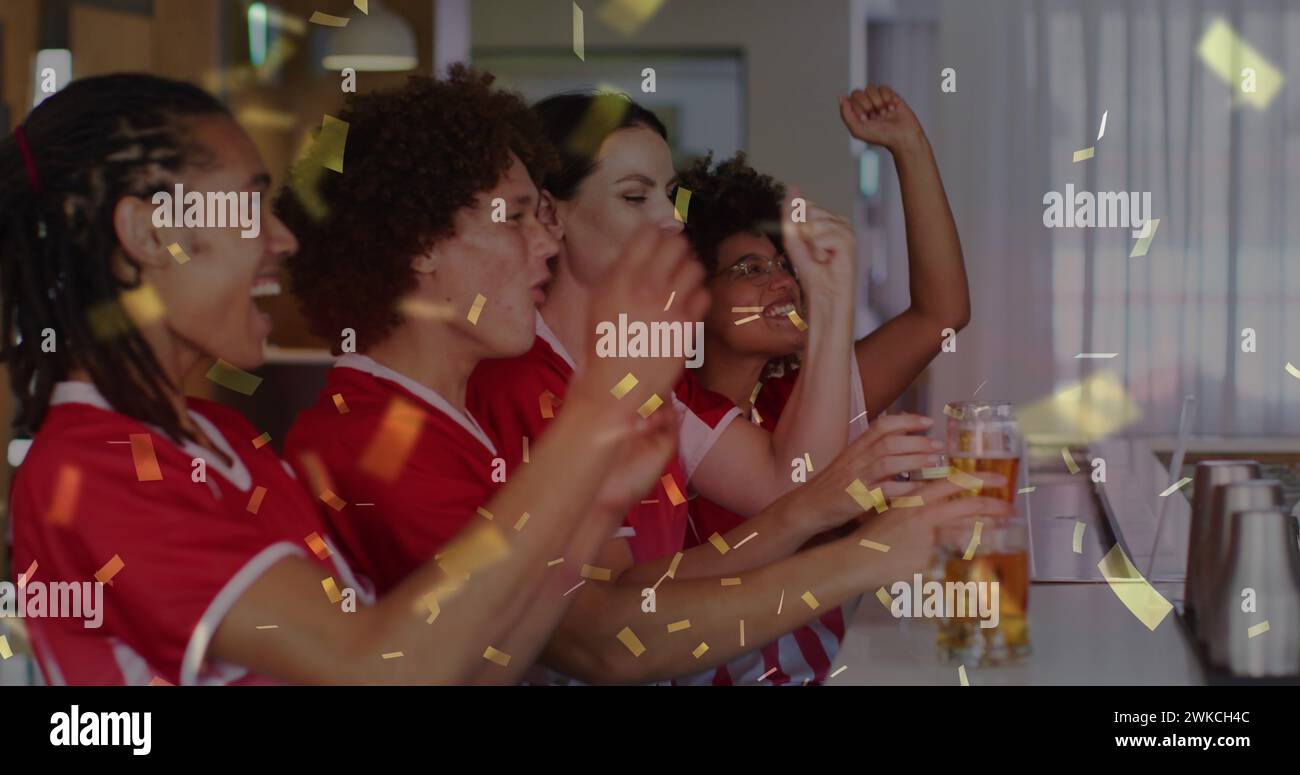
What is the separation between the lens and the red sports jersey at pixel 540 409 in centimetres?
132

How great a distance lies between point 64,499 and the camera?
0.79m

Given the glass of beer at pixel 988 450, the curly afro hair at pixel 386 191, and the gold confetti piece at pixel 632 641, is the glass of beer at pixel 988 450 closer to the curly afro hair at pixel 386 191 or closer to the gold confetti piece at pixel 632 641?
the gold confetti piece at pixel 632 641

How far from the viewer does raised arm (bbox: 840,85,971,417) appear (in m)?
1.59

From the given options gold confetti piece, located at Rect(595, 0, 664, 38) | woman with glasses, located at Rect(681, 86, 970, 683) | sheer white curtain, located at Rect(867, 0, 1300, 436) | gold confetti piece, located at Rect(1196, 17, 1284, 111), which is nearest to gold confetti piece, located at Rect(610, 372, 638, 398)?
woman with glasses, located at Rect(681, 86, 970, 683)

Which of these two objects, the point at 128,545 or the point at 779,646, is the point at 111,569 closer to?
the point at 128,545

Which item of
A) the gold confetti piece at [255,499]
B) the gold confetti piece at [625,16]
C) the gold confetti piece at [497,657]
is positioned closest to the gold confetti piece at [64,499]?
the gold confetti piece at [255,499]

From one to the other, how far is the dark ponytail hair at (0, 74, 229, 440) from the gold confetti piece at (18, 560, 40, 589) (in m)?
0.09

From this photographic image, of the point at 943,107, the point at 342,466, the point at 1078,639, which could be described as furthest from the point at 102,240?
the point at 943,107

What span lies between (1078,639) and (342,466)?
577mm

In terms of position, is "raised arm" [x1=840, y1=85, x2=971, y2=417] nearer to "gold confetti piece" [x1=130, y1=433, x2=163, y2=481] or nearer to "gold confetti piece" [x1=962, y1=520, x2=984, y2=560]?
"gold confetti piece" [x1=962, y1=520, x2=984, y2=560]

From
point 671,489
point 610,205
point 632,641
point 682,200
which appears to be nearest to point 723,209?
point 682,200

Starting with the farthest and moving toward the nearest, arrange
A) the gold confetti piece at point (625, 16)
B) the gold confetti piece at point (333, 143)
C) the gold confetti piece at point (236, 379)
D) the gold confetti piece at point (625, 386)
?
the gold confetti piece at point (625, 16) → the gold confetti piece at point (236, 379) → the gold confetti piece at point (333, 143) → the gold confetti piece at point (625, 386)

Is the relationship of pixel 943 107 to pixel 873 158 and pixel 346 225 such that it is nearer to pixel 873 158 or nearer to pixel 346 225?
pixel 873 158

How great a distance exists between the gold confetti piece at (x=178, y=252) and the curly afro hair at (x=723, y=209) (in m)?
0.95
